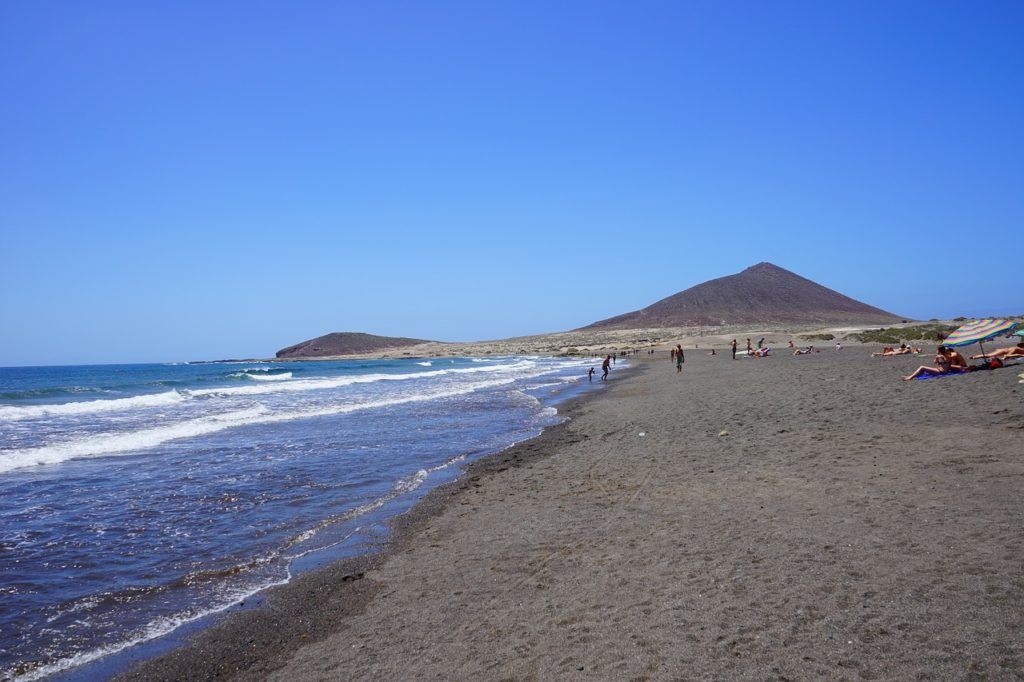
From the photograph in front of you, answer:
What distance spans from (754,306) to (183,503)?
4447 inches

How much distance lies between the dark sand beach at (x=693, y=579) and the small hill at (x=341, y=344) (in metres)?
135

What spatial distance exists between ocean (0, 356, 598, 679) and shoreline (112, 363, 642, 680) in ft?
1.13

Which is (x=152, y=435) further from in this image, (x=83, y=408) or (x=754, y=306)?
(x=754, y=306)

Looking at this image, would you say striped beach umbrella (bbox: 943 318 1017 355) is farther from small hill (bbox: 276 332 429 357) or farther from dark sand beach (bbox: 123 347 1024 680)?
small hill (bbox: 276 332 429 357)

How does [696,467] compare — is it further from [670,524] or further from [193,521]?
[193,521]

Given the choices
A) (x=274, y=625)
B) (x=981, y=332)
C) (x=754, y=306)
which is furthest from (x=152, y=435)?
(x=754, y=306)

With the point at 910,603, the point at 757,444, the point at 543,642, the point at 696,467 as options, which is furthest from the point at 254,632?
the point at 757,444

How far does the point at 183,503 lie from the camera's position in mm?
9633

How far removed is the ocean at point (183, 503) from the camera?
18.9ft

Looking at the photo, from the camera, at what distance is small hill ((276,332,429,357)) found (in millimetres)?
141750

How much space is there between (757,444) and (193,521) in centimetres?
958

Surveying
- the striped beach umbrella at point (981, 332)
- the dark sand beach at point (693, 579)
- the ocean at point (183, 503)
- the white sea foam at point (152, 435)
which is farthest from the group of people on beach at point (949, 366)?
the white sea foam at point (152, 435)

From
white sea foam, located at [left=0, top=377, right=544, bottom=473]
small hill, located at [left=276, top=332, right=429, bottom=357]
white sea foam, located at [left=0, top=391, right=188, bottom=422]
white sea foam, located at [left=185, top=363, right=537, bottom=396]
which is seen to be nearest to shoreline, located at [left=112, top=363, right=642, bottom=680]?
white sea foam, located at [left=0, top=377, right=544, bottom=473]

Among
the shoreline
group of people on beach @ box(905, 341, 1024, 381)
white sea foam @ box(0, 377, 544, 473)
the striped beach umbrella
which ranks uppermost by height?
the striped beach umbrella
